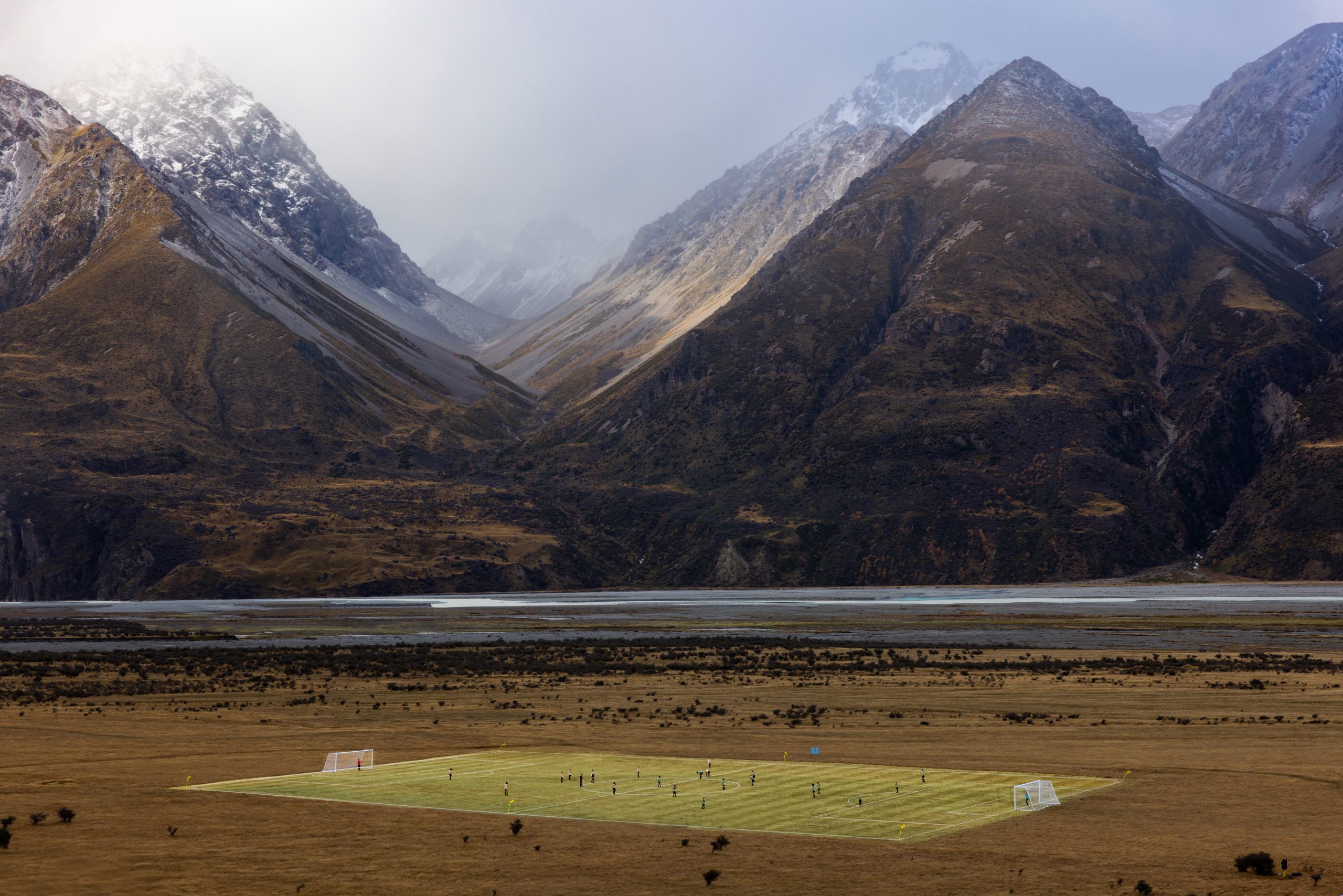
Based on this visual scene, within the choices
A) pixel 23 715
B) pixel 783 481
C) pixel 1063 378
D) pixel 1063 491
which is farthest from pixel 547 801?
pixel 1063 378

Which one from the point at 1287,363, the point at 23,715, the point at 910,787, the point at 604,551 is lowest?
the point at 910,787

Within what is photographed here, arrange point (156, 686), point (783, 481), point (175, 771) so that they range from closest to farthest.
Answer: point (175, 771)
point (156, 686)
point (783, 481)

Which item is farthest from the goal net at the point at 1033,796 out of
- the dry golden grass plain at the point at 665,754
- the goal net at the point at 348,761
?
the goal net at the point at 348,761

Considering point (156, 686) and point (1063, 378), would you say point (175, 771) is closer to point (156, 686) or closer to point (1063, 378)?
point (156, 686)

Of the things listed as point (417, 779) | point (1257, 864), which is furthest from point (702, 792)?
point (1257, 864)

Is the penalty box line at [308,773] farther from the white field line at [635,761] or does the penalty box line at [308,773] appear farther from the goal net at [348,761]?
the goal net at [348,761]

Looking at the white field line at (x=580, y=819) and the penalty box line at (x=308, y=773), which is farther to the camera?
the penalty box line at (x=308, y=773)

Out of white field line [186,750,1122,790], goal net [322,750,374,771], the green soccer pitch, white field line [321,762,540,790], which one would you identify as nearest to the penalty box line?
white field line [186,750,1122,790]
